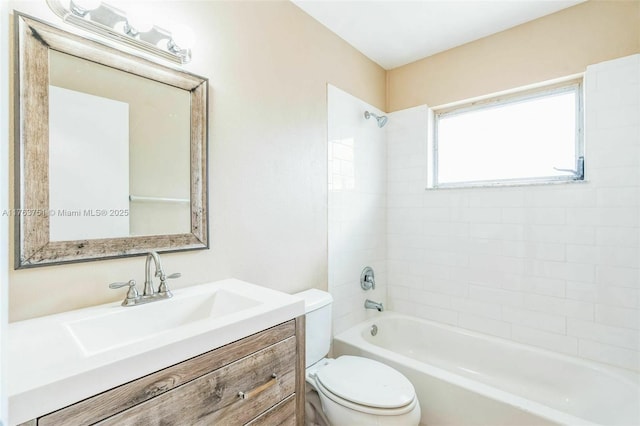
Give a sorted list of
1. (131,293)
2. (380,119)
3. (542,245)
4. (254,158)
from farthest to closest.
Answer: (380,119) < (542,245) < (254,158) < (131,293)

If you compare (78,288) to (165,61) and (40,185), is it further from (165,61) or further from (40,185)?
(165,61)

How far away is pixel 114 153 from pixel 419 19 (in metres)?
1.95

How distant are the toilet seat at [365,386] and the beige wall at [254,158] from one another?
51cm

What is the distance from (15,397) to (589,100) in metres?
2.68

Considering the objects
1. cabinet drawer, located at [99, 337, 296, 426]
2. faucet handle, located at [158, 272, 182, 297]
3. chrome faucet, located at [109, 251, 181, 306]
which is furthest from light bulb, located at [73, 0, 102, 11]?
cabinet drawer, located at [99, 337, 296, 426]

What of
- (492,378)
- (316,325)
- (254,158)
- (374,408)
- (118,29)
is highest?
(118,29)

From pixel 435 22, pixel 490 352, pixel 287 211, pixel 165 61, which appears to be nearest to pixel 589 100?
pixel 435 22

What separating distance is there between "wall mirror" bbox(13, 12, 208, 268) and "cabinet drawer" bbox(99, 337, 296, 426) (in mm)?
601

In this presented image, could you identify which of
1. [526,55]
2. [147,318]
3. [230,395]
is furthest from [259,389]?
[526,55]

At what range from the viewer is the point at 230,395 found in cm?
88

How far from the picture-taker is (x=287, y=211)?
177 centimetres

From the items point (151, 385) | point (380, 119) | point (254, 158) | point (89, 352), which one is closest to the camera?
point (151, 385)

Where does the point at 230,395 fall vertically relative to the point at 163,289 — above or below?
below

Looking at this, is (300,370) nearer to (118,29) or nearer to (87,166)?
(87,166)
